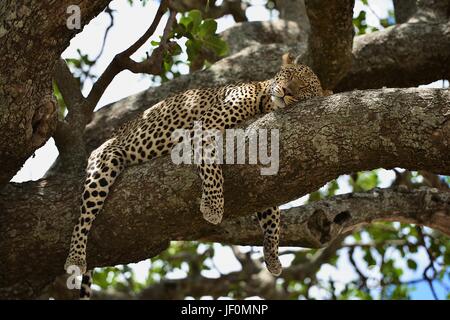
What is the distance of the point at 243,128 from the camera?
668cm

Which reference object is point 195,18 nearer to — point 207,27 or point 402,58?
point 207,27

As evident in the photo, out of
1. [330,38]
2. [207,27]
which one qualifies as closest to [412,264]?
[330,38]

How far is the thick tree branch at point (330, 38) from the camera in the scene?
781cm

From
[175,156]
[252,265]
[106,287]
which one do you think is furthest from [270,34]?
[175,156]

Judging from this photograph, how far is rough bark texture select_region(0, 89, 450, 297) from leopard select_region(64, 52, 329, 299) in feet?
0.43

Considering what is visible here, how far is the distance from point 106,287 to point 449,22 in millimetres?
5888

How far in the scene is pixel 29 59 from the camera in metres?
6.29

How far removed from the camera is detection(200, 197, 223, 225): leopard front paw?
21.5 feet

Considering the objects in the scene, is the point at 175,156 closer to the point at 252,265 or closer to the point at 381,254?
the point at 252,265

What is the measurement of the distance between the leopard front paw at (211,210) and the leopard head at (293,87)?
50.8 inches

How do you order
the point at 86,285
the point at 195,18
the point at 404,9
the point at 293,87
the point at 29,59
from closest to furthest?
the point at 29,59
the point at 293,87
the point at 86,285
the point at 195,18
the point at 404,9

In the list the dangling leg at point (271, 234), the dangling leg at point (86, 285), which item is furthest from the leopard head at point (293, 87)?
the dangling leg at point (86, 285)

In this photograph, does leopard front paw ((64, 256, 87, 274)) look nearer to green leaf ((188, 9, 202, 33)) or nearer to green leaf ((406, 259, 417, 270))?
green leaf ((188, 9, 202, 33))

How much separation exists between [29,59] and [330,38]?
335cm
